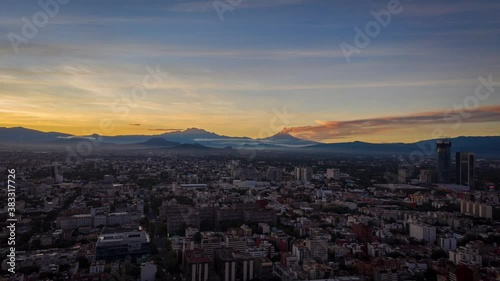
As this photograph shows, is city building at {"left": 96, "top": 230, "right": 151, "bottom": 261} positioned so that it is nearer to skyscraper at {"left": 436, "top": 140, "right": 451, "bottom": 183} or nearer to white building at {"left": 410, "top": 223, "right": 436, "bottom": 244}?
white building at {"left": 410, "top": 223, "right": 436, "bottom": 244}

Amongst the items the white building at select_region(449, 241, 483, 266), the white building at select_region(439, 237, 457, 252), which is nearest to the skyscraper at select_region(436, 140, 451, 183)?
the white building at select_region(439, 237, 457, 252)

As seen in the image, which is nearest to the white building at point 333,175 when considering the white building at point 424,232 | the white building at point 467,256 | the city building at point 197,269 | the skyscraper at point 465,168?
the skyscraper at point 465,168

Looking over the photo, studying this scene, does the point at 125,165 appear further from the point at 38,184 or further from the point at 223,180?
the point at 38,184

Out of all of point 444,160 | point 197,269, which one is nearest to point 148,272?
point 197,269

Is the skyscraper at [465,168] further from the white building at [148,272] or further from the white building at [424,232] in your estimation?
the white building at [148,272]

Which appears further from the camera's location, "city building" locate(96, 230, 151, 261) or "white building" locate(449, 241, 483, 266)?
"city building" locate(96, 230, 151, 261)
